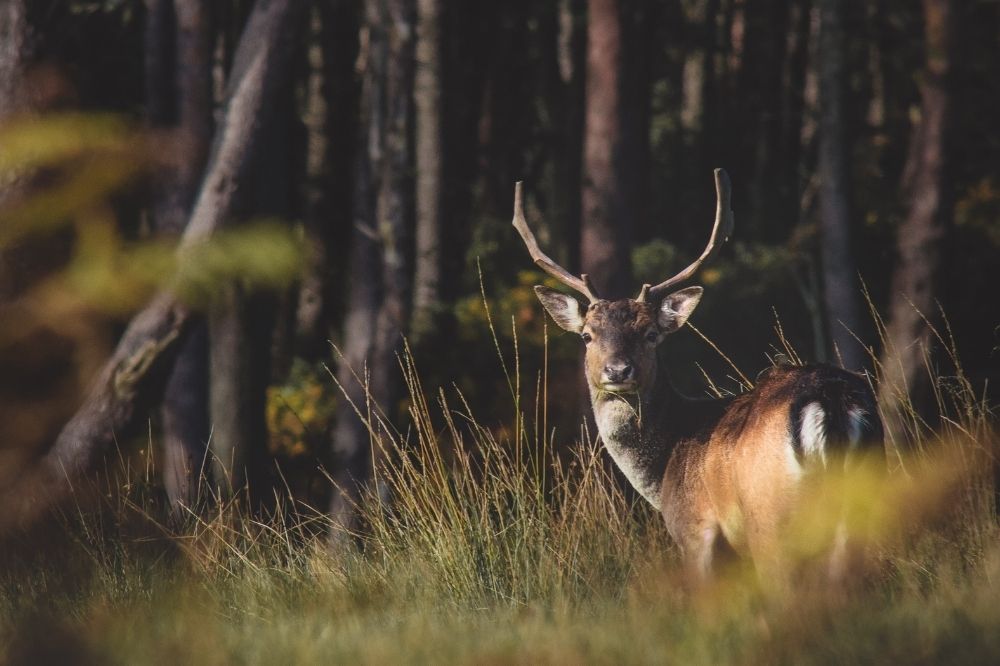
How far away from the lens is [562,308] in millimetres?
7480

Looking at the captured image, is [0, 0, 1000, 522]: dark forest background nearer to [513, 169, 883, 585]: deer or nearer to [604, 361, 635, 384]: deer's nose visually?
[513, 169, 883, 585]: deer

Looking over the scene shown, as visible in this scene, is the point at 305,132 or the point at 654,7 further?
the point at 654,7

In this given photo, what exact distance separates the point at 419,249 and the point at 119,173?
861 cm

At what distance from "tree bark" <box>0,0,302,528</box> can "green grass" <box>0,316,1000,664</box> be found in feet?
2.61

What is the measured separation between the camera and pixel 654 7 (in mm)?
20719

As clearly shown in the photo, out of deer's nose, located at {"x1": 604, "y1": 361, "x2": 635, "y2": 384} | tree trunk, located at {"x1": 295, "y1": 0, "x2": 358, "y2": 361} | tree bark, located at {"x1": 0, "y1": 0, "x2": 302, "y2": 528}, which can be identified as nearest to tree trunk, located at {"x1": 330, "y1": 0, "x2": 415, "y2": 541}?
tree bark, located at {"x1": 0, "y1": 0, "x2": 302, "y2": 528}

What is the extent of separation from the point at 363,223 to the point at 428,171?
3.26 metres

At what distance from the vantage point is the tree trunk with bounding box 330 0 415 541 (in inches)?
466

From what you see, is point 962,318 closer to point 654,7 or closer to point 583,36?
point 654,7

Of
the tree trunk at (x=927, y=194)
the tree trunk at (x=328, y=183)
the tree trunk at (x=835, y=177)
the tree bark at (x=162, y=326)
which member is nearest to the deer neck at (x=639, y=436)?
the tree bark at (x=162, y=326)

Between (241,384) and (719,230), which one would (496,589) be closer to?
(719,230)

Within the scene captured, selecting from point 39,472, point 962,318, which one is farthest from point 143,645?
point 962,318

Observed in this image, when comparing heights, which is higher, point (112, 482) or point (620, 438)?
point (620, 438)

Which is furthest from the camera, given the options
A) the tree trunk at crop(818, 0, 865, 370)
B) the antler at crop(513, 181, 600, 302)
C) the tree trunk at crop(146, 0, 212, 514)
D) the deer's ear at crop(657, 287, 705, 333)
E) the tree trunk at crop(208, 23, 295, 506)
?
the tree trunk at crop(818, 0, 865, 370)
